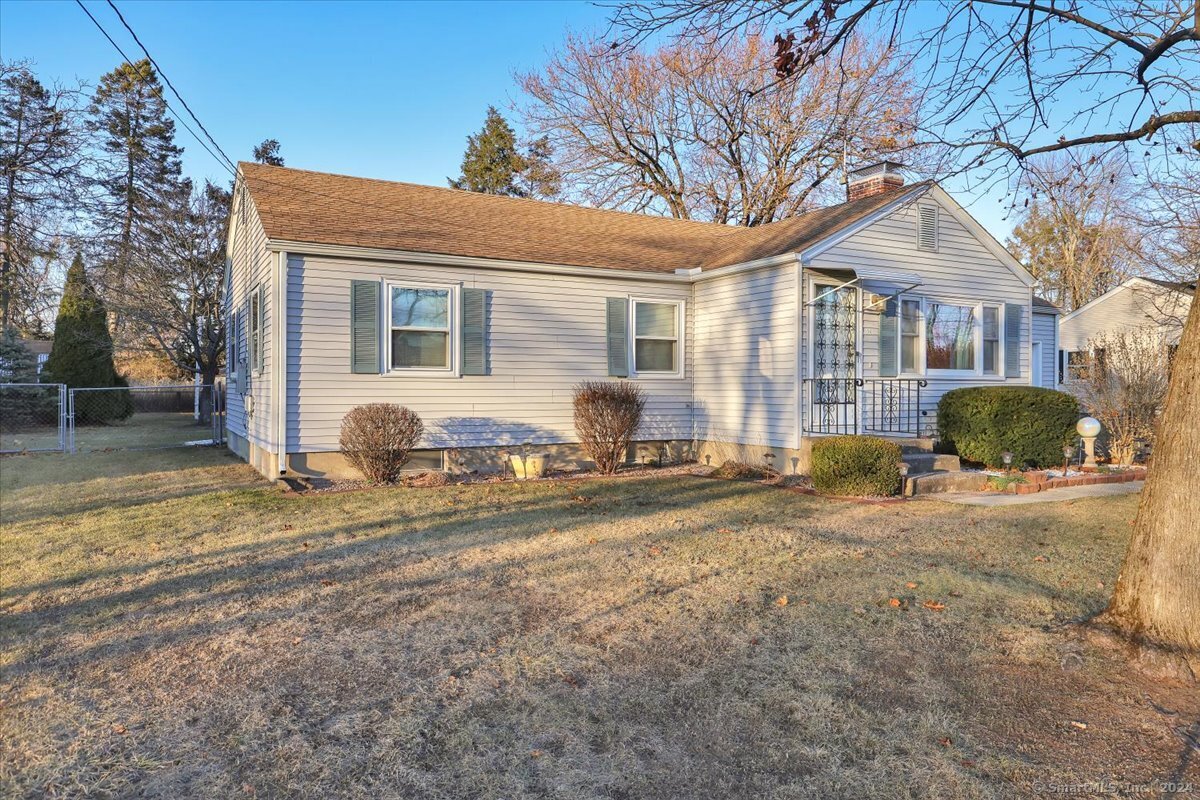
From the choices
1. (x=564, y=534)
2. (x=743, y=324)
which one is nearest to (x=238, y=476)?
(x=564, y=534)

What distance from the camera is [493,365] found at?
421 inches

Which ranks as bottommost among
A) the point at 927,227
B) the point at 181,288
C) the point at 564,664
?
the point at 564,664

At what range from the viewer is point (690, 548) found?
6047 mm

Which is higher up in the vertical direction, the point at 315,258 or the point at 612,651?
the point at 315,258

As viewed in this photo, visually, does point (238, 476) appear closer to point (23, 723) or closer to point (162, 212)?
point (23, 723)

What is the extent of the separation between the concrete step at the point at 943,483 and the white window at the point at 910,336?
2554 millimetres

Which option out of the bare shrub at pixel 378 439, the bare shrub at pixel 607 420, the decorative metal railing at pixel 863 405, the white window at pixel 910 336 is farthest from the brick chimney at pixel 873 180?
the bare shrub at pixel 378 439

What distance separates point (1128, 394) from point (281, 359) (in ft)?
43.1

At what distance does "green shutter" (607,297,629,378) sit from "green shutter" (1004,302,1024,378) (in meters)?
6.74

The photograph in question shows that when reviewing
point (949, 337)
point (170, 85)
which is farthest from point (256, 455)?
point (949, 337)

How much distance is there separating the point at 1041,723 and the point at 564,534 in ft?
13.8

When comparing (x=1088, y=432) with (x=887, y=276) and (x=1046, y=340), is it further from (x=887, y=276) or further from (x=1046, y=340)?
(x=1046, y=340)

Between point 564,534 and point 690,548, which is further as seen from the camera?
point 564,534

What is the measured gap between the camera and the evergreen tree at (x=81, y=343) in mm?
22359
